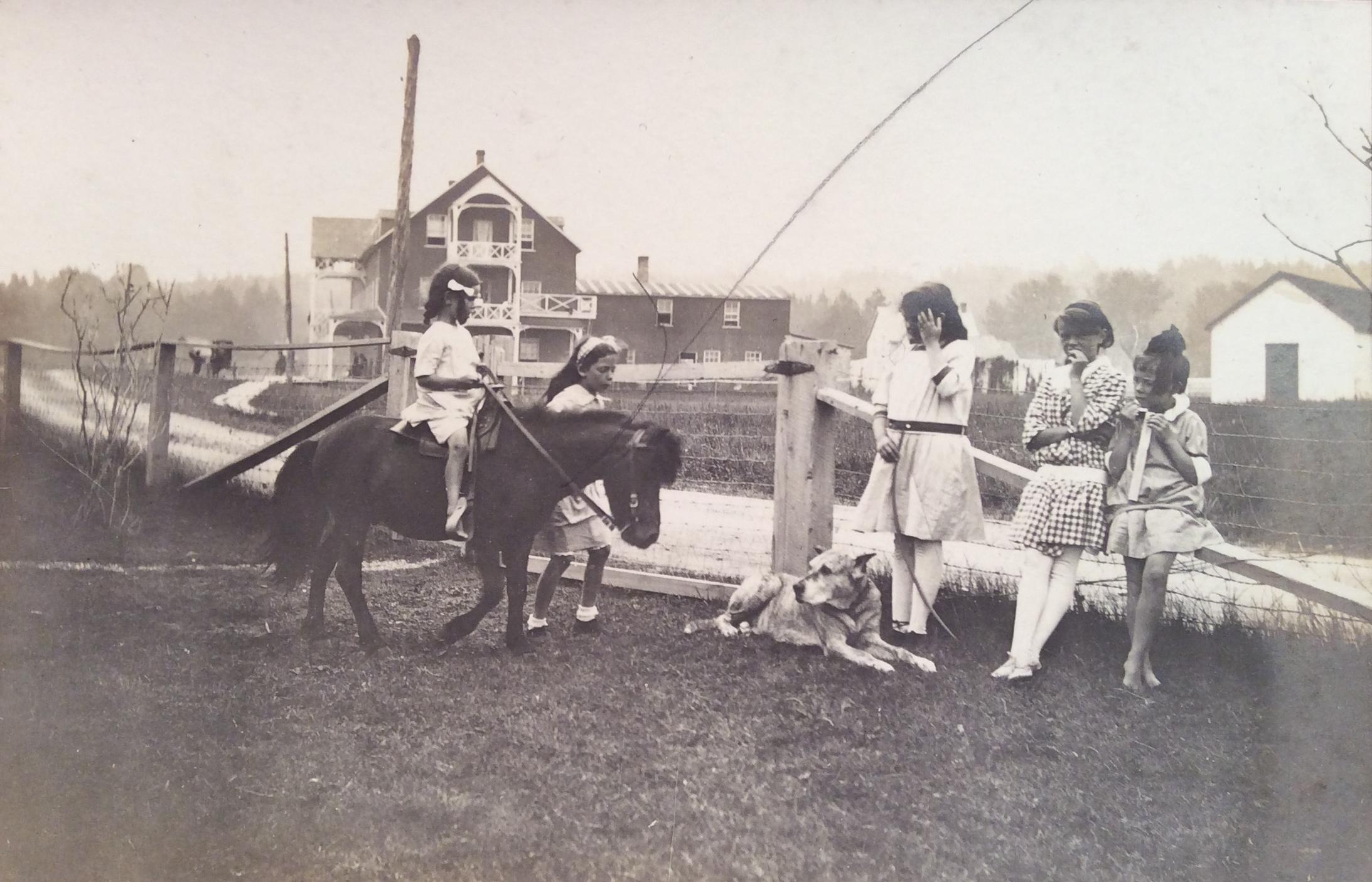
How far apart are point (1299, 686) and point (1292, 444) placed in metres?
0.67

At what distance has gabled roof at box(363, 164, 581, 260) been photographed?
2598 millimetres

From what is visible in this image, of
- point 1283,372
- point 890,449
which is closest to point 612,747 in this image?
point 890,449

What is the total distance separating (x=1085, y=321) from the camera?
7.34ft

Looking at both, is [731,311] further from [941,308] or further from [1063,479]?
[1063,479]

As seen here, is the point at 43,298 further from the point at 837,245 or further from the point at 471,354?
the point at 837,245

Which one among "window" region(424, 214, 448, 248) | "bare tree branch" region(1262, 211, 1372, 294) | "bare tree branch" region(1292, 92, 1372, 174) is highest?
"bare tree branch" region(1292, 92, 1372, 174)

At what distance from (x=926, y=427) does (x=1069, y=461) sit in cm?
40

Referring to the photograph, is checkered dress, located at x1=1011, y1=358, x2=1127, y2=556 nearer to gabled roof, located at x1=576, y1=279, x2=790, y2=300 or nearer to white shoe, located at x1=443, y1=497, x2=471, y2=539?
gabled roof, located at x1=576, y1=279, x2=790, y2=300

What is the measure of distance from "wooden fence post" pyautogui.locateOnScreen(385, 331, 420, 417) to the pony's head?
2.90 ft

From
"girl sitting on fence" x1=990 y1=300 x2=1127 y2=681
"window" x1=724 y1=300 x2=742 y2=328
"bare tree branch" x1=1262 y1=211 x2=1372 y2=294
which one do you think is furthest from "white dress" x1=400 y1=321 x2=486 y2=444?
"bare tree branch" x1=1262 y1=211 x2=1372 y2=294

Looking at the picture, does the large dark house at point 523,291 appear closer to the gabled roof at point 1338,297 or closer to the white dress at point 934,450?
the white dress at point 934,450

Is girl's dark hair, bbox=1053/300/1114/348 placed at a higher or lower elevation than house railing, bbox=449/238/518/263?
lower

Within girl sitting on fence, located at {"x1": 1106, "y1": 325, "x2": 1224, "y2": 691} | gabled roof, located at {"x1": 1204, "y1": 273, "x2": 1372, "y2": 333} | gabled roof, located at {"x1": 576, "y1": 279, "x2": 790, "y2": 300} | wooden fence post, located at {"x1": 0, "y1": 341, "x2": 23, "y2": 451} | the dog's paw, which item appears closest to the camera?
girl sitting on fence, located at {"x1": 1106, "y1": 325, "x2": 1224, "y2": 691}

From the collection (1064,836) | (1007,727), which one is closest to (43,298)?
(1007,727)
